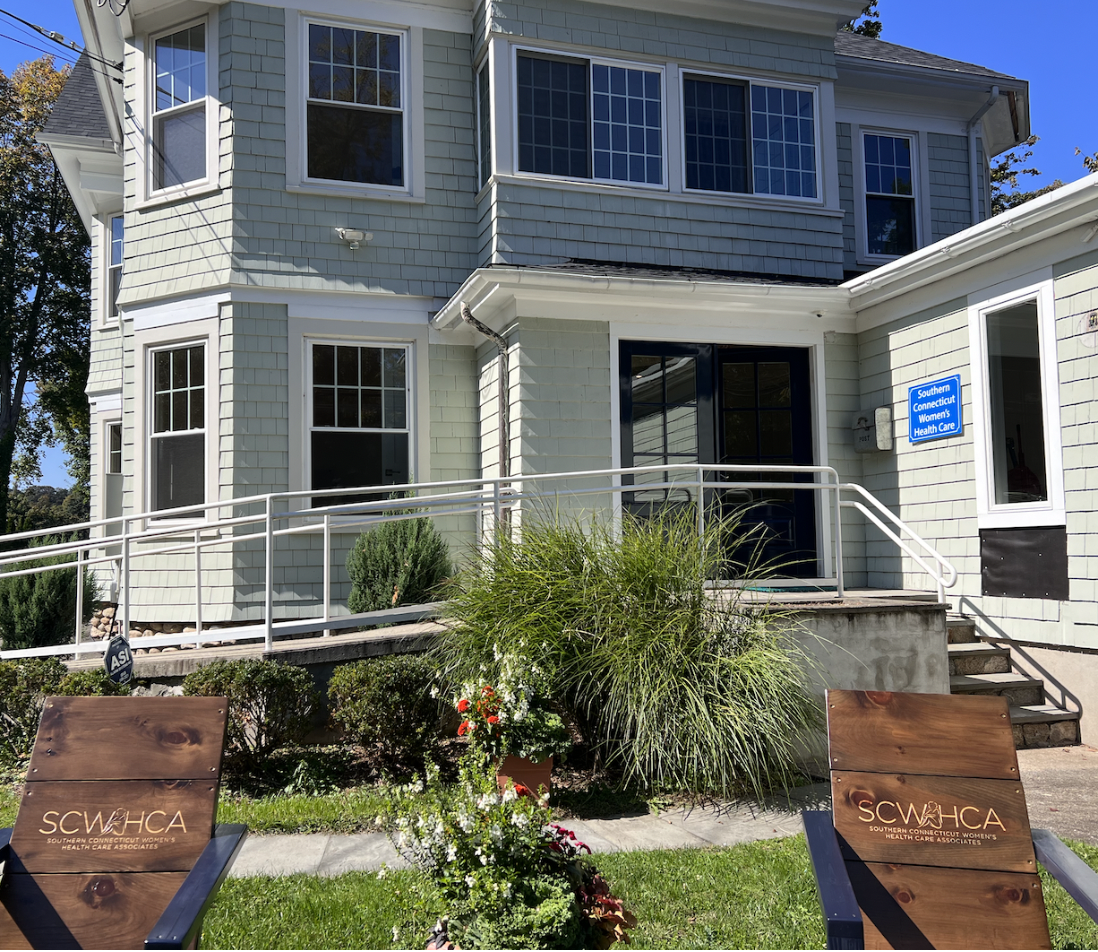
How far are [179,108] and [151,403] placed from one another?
2966 millimetres

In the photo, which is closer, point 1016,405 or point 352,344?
point 1016,405

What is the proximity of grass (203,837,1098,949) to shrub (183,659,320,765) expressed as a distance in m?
1.58

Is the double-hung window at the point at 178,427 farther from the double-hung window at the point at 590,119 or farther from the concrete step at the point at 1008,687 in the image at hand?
the concrete step at the point at 1008,687

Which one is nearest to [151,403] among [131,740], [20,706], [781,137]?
[20,706]

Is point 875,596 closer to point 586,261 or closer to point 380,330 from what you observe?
point 586,261

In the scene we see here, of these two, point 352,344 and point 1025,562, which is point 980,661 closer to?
point 1025,562

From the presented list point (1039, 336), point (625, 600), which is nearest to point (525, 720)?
point (625, 600)

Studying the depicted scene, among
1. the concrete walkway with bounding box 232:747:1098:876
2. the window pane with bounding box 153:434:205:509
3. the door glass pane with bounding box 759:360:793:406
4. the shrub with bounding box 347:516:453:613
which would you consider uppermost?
the door glass pane with bounding box 759:360:793:406

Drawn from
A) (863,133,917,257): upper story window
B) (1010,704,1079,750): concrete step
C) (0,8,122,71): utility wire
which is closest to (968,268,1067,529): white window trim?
(1010,704,1079,750): concrete step

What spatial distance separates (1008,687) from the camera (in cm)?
661

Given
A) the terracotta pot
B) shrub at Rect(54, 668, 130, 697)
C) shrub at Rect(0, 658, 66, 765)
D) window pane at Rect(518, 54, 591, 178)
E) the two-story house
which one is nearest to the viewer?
the terracotta pot

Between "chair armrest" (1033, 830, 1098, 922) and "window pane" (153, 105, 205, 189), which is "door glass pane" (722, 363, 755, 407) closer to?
"window pane" (153, 105, 205, 189)

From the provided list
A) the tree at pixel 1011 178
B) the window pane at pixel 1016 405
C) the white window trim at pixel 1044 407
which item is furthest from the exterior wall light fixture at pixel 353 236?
the tree at pixel 1011 178

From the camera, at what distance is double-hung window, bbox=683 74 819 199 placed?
999cm
